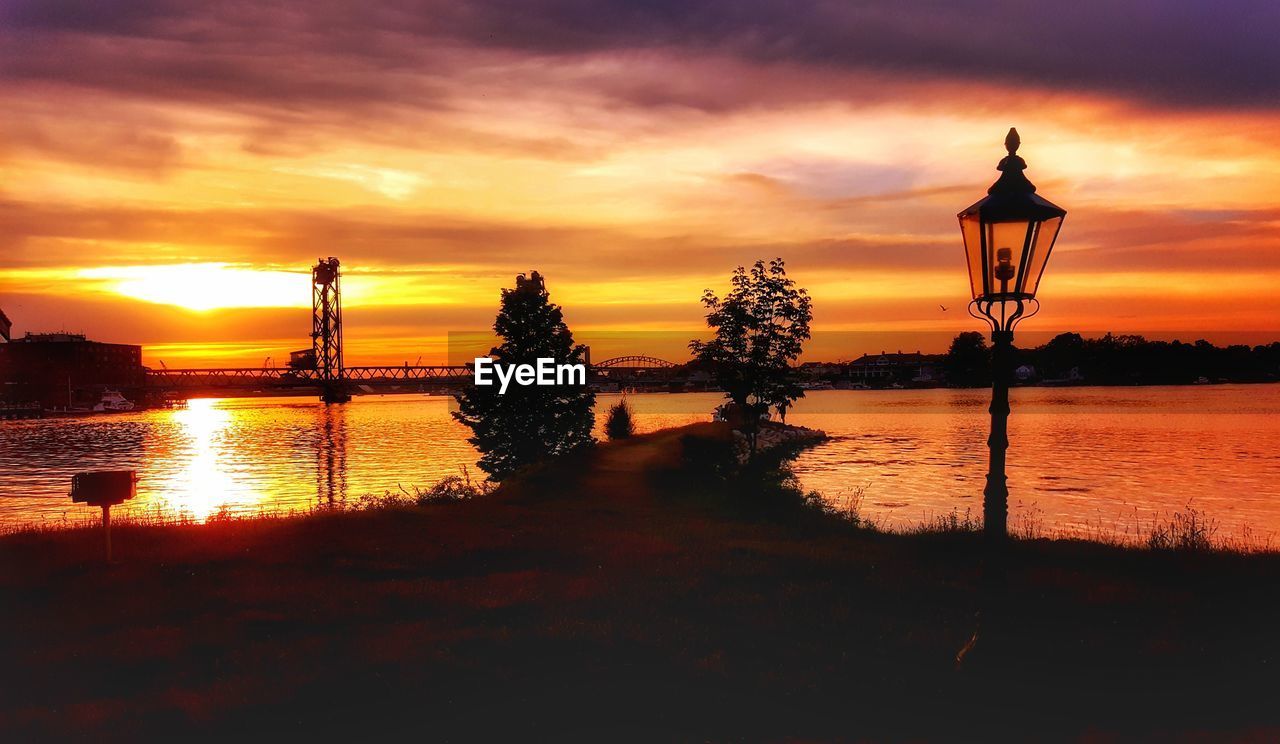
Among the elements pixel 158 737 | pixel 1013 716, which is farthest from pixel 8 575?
pixel 1013 716

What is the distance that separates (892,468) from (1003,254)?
160ft

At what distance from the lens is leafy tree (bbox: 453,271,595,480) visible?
129 ft

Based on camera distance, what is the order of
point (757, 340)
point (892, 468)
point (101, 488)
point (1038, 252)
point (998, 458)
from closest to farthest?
point (998, 458), point (1038, 252), point (101, 488), point (757, 340), point (892, 468)

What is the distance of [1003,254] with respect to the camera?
10.8 metres

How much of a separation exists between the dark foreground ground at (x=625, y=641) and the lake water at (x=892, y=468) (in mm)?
13235

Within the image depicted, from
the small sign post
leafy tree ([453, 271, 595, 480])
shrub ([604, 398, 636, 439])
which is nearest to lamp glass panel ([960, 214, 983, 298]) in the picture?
A: the small sign post

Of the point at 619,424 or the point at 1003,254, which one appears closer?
the point at 1003,254

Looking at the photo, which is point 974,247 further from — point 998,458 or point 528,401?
point 528,401

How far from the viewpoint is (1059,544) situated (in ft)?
63.3

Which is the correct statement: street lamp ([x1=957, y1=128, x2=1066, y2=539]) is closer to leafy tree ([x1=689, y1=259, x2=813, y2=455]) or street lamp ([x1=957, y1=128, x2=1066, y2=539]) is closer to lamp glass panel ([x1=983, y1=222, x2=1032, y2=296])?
lamp glass panel ([x1=983, y1=222, x2=1032, y2=296])

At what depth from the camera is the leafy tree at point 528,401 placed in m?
39.2

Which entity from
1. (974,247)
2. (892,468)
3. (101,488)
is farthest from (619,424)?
(974,247)

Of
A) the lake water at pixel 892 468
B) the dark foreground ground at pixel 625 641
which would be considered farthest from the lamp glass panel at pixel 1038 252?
the lake water at pixel 892 468

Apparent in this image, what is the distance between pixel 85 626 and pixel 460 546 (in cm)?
Result: 671
